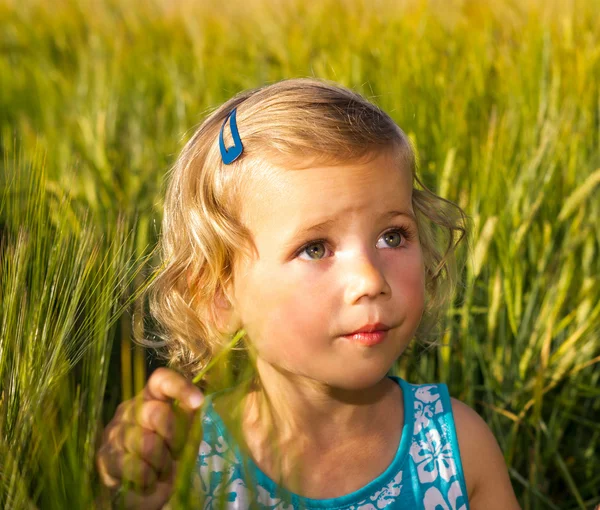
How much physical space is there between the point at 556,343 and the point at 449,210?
35 centimetres

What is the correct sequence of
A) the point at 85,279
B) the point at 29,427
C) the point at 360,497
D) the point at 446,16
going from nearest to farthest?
the point at 29,427, the point at 85,279, the point at 360,497, the point at 446,16

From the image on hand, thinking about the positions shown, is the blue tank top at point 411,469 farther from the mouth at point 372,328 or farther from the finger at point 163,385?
the mouth at point 372,328

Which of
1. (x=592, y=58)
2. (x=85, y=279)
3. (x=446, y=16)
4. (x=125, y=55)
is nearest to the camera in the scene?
(x=85, y=279)

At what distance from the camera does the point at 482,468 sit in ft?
3.58

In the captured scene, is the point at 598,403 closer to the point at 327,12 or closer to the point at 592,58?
the point at 592,58

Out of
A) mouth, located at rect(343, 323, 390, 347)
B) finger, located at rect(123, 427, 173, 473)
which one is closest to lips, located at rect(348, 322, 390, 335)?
mouth, located at rect(343, 323, 390, 347)

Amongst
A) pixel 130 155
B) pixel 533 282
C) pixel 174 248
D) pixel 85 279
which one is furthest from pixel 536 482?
pixel 130 155

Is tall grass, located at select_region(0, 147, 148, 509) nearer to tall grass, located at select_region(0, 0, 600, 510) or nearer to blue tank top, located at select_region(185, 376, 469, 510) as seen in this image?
tall grass, located at select_region(0, 0, 600, 510)

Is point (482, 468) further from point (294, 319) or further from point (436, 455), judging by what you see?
point (294, 319)

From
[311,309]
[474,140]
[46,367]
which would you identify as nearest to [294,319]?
[311,309]

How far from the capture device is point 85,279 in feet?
2.70

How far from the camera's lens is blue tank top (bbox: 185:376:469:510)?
3.31 feet

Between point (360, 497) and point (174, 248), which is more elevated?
point (174, 248)

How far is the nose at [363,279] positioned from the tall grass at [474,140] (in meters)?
0.26
